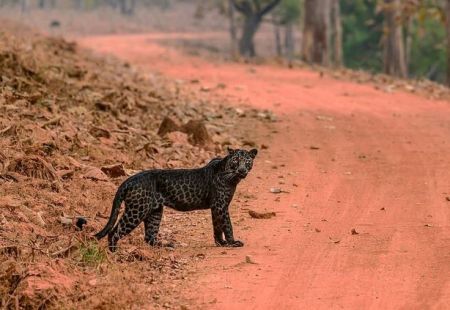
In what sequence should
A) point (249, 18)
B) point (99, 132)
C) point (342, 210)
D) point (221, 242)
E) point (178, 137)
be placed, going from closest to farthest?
point (221, 242) → point (342, 210) → point (99, 132) → point (178, 137) → point (249, 18)

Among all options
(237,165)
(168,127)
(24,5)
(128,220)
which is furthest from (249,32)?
(128,220)

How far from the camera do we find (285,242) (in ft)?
32.7

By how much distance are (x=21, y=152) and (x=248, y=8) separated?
4022cm

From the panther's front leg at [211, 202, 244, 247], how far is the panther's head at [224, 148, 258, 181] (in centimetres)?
31

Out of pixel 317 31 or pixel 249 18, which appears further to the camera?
pixel 249 18

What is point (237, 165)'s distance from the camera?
970 centimetres

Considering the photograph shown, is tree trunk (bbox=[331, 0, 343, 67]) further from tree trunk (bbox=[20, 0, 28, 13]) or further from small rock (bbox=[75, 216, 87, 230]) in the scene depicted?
tree trunk (bbox=[20, 0, 28, 13])

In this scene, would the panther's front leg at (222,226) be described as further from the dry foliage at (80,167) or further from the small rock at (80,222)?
the small rock at (80,222)

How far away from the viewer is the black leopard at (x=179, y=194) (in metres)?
9.33

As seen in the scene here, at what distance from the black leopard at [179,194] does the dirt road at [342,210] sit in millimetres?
411

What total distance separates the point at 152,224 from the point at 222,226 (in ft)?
2.21

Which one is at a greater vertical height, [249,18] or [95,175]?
[95,175]

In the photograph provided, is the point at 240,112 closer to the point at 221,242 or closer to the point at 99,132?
the point at 99,132

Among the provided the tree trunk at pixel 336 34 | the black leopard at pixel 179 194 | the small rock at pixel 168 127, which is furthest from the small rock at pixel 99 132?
the tree trunk at pixel 336 34
